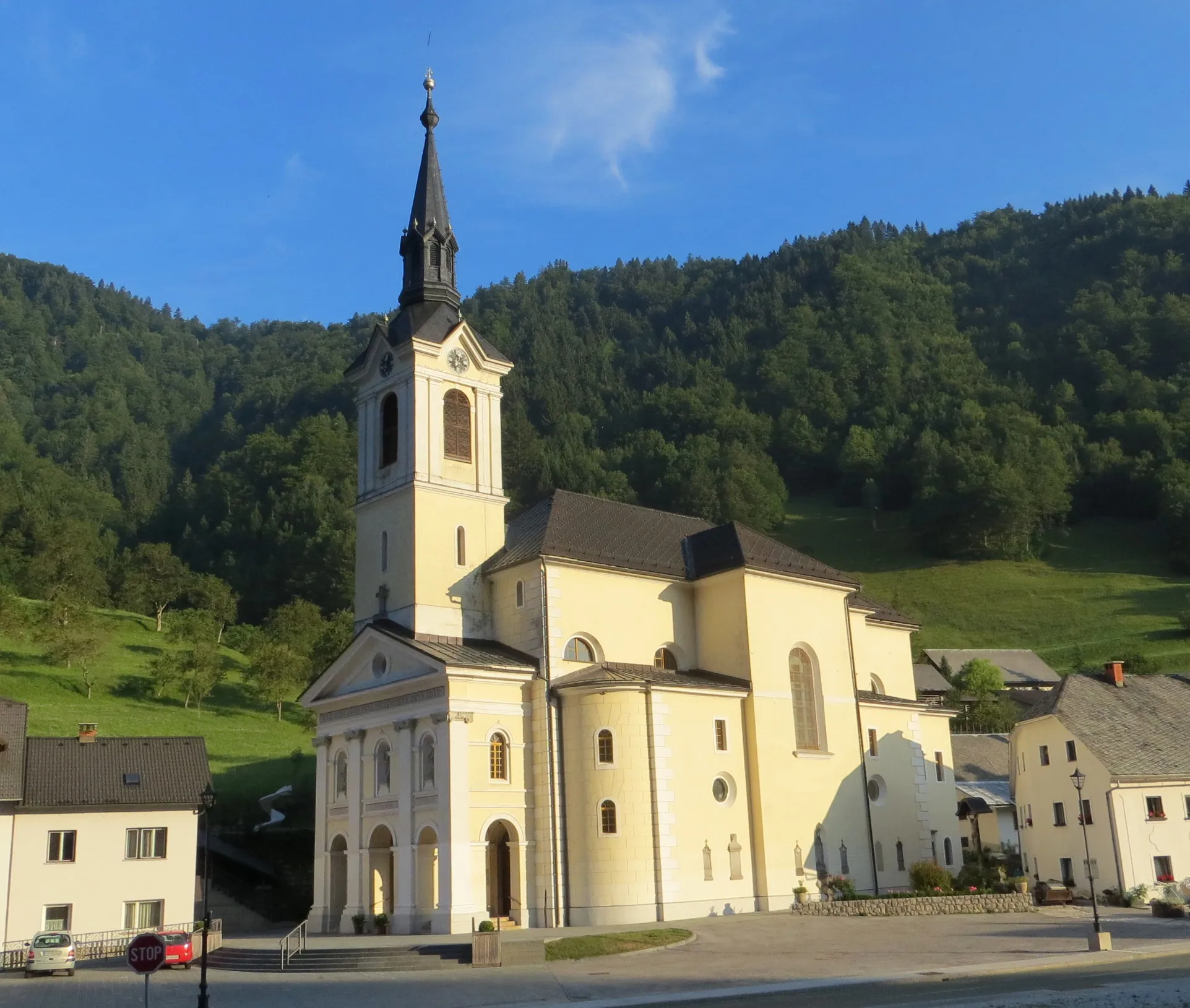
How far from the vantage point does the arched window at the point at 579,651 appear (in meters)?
38.7

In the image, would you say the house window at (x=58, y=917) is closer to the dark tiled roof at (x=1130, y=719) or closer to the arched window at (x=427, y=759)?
the arched window at (x=427, y=759)

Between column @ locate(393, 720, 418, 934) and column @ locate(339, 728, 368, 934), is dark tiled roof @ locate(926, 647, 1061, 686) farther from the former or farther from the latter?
column @ locate(393, 720, 418, 934)

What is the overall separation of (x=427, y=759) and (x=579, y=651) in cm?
625

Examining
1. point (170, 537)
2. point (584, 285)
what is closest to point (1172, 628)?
point (170, 537)

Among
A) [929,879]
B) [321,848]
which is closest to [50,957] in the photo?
[321,848]

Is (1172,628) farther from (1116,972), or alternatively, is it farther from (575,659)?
(1116,972)

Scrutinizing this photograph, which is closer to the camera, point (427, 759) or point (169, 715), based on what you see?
point (427, 759)

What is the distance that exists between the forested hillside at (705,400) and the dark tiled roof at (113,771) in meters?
55.6

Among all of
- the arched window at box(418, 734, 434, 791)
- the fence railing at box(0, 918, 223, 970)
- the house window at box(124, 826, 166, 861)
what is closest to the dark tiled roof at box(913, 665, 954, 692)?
the arched window at box(418, 734, 434, 791)

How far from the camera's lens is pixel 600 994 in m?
23.0

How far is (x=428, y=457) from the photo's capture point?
40625 millimetres

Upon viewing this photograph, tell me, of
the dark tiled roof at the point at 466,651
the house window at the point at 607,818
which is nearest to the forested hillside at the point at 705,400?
the dark tiled roof at the point at 466,651

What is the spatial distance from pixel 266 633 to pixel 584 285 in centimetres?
11487

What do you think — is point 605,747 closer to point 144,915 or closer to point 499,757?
point 499,757
